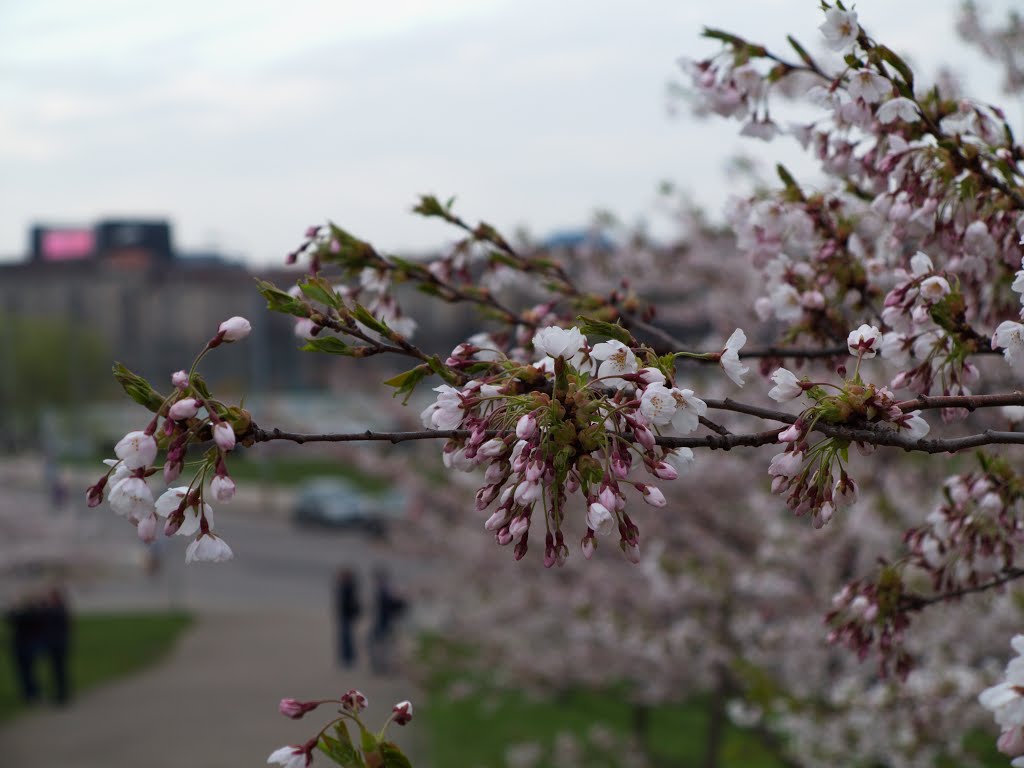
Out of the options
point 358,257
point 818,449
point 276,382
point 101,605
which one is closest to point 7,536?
point 101,605

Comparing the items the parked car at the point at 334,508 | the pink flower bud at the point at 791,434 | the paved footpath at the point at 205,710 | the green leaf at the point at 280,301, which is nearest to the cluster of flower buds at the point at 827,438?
the pink flower bud at the point at 791,434

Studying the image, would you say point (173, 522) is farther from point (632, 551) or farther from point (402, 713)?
point (632, 551)

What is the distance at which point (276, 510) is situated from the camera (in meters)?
40.1

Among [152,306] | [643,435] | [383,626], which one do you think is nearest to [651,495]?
[643,435]

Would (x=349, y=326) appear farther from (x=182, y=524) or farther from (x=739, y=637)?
(x=739, y=637)

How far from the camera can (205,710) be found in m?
15.0

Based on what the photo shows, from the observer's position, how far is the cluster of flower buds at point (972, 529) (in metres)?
3.04

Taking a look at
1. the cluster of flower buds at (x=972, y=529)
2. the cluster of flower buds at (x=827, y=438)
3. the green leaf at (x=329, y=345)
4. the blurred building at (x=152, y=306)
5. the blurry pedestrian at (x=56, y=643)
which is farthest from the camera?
the blurred building at (x=152, y=306)

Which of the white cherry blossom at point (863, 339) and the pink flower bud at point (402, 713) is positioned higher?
the white cherry blossom at point (863, 339)

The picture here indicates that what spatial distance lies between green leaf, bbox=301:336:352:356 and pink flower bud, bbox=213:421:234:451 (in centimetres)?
37

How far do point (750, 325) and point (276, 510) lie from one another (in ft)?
104

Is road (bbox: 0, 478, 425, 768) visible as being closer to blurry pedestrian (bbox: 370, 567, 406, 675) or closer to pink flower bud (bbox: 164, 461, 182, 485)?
blurry pedestrian (bbox: 370, 567, 406, 675)

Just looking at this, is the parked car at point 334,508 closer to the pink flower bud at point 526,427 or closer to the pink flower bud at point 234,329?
the pink flower bud at point 234,329

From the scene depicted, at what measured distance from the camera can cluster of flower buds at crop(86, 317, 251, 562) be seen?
1941 mm
